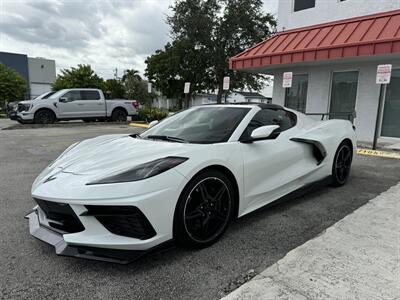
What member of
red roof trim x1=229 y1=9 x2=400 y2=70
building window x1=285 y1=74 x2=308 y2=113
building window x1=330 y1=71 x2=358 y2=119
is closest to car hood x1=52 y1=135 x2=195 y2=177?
red roof trim x1=229 y1=9 x2=400 y2=70

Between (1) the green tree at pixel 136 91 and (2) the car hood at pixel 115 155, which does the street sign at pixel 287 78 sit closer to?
(2) the car hood at pixel 115 155

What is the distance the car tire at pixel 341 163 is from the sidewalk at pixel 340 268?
4.16 feet

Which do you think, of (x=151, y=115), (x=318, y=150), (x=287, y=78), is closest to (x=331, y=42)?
(x=287, y=78)

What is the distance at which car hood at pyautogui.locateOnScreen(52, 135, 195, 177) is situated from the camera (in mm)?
2596

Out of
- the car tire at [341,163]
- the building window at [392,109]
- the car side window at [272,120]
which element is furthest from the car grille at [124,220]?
the building window at [392,109]

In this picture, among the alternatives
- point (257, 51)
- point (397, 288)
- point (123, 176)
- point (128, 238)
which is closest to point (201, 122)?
point (123, 176)

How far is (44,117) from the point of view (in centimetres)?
1484

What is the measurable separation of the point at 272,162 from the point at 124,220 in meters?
1.77

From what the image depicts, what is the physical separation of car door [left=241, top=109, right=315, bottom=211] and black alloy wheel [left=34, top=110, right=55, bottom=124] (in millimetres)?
13589

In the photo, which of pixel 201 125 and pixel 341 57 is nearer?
pixel 201 125

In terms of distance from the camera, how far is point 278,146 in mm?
3572

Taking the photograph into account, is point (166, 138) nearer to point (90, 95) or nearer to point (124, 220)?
point (124, 220)

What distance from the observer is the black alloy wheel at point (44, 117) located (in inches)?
578

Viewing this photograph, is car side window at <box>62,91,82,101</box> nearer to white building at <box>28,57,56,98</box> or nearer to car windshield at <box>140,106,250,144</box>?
car windshield at <box>140,106,250,144</box>
